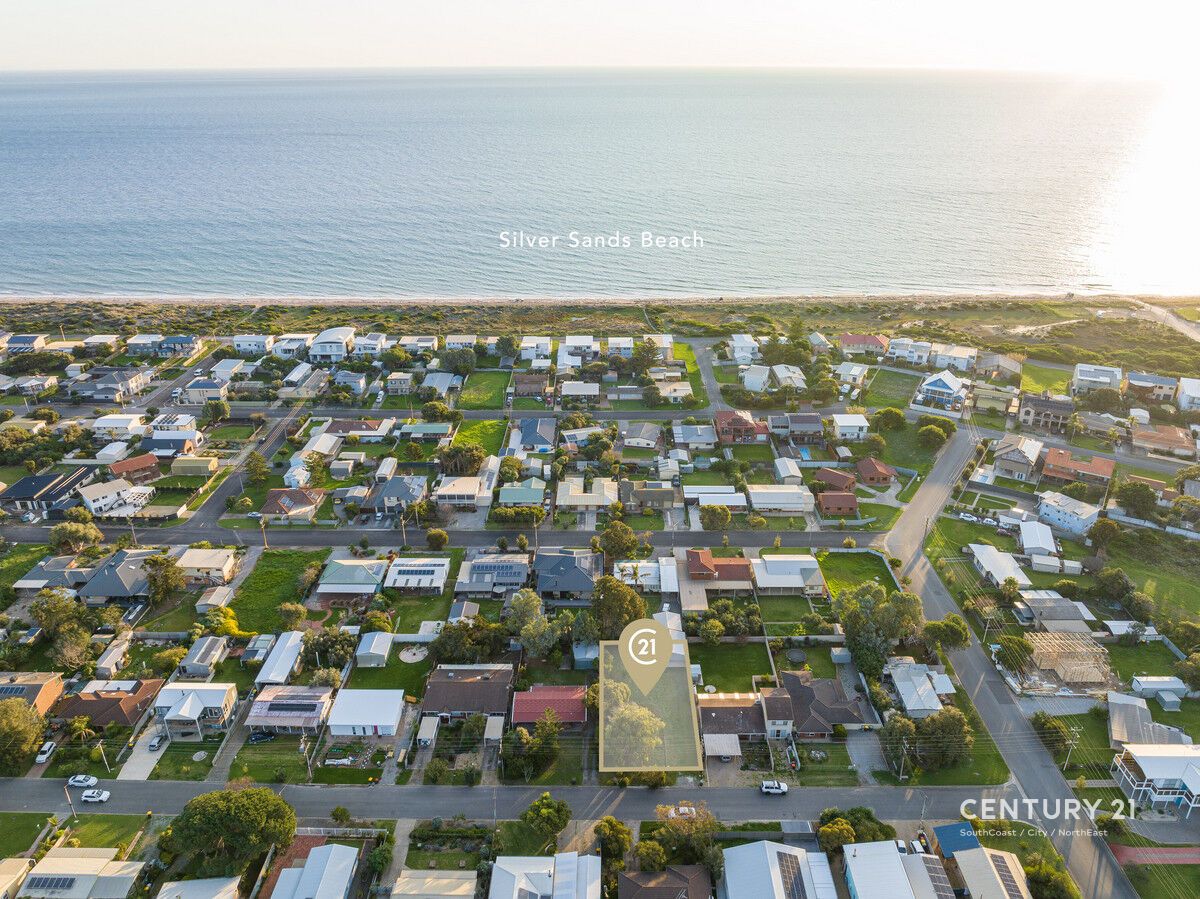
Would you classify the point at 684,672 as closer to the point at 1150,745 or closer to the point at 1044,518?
the point at 1150,745

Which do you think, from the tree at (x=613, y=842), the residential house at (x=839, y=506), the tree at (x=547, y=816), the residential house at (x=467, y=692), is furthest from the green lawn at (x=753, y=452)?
the tree at (x=613, y=842)

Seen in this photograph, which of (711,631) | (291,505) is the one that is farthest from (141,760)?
(711,631)

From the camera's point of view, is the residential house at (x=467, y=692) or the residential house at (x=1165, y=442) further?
the residential house at (x=1165, y=442)

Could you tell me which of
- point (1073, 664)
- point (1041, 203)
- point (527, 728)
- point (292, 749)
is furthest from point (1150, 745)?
point (1041, 203)

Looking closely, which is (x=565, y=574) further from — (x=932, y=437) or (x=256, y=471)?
(x=932, y=437)

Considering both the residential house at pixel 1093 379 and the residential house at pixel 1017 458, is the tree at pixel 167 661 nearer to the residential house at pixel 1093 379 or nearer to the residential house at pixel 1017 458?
the residential house at pixel 1017 458

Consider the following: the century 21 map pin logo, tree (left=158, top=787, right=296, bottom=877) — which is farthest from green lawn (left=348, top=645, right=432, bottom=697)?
the century 21 map pin logo

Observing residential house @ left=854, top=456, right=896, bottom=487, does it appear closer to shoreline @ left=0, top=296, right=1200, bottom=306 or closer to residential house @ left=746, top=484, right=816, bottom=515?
residential house @ left=746, top=484, right=816, bottom=515
